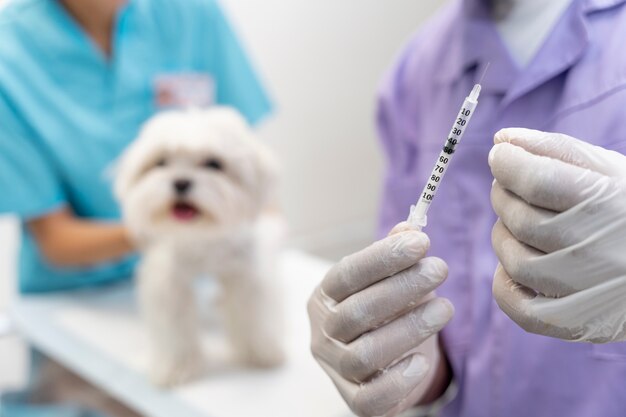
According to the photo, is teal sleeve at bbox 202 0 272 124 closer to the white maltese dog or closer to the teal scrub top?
the teal scrub top

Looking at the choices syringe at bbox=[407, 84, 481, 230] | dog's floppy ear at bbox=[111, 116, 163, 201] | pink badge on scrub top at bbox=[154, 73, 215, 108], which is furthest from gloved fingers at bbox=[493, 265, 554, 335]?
pink badge on scrub top at bbox=[154, 73, 215, 108]

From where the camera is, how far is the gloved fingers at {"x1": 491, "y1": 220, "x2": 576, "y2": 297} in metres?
0.60

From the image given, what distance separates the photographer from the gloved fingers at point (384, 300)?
0.65 m

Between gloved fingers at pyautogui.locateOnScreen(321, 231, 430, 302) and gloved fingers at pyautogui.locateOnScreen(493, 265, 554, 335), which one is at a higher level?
gloved fingers at pyautogui.locateOnScreen(321, 231, 430, 302)

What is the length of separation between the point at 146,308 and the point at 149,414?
0.18m

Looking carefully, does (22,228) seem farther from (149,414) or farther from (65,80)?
(149,414)

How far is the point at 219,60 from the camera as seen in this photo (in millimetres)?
1474

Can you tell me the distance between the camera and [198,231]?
40.9 inches

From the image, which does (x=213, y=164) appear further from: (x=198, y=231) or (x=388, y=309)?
(x=388, y=309)

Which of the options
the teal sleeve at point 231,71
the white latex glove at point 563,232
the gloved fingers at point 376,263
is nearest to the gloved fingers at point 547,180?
the white latex glove at point 563,232

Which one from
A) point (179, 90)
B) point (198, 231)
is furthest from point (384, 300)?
point (179, 90)

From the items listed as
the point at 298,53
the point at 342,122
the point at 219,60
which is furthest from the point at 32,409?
the point at 342,122

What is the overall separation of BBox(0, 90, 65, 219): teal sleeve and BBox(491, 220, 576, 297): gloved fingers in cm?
94

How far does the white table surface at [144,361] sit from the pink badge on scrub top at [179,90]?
411 mm
